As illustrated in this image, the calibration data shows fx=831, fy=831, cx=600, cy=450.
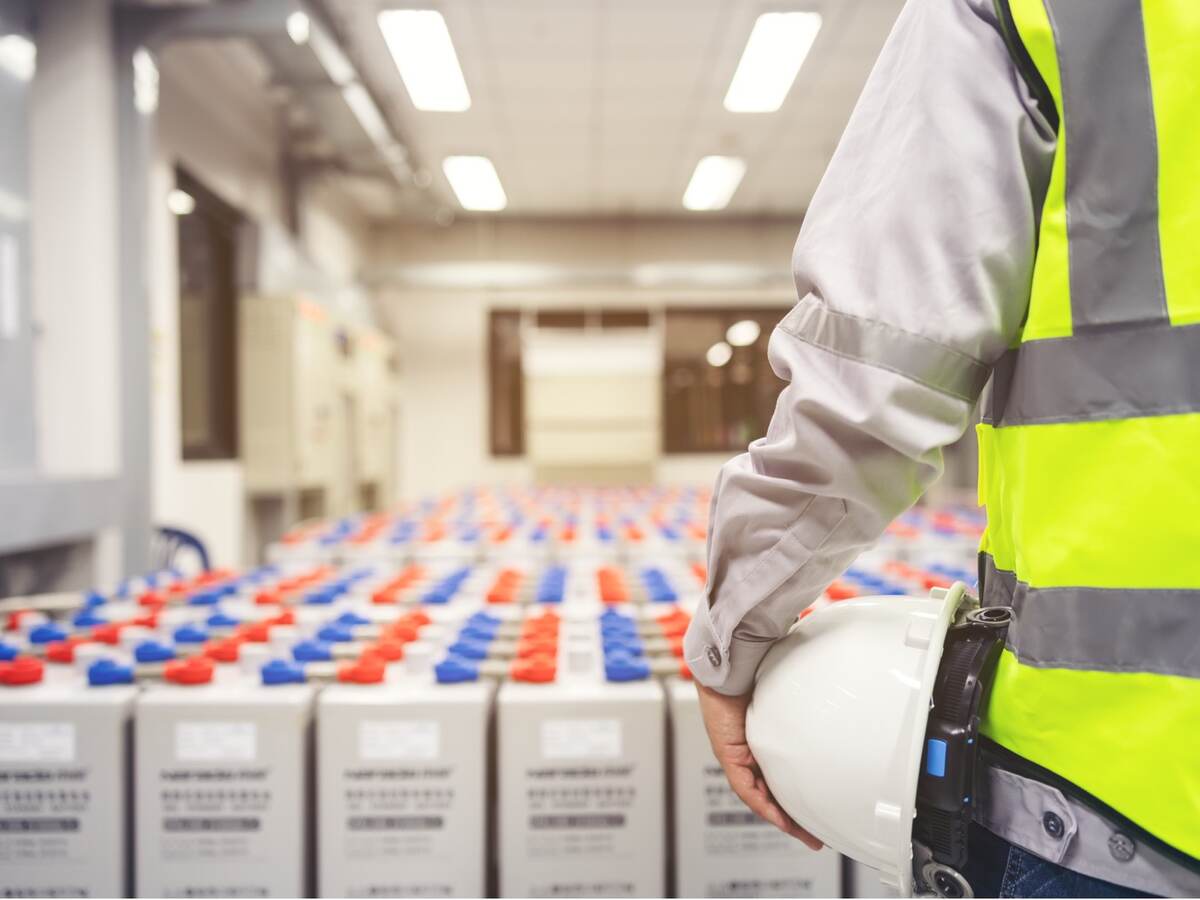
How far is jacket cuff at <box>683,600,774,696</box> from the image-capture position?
82 centimetres

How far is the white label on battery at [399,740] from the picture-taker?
1.12 metres

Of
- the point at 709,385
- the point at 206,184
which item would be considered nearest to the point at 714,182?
the point at 709,385

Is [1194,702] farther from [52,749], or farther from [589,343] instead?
[589,343]

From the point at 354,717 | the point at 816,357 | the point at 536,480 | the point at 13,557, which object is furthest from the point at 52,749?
the point at 536,480

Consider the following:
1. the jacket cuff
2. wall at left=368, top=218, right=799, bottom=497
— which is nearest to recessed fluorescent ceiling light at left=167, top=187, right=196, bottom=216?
wall at left=368, top=218, right=799, bottom=497

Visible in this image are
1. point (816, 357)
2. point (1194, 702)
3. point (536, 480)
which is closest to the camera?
point (1194, 702)

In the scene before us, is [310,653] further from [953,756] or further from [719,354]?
[719,354]

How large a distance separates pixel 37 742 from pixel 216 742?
0.81 ft

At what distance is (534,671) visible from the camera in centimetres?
119

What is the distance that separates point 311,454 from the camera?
5449 millimetres

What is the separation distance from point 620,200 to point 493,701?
7304 mm

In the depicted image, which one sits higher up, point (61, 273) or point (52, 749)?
point (61, 273)

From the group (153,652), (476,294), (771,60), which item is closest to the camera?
(153,652)

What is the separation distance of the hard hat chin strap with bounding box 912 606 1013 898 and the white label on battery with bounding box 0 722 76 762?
1.08 meters
